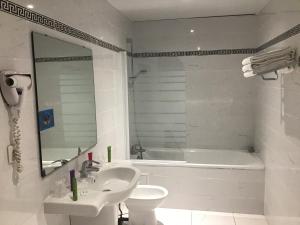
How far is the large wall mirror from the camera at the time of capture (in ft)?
5.68

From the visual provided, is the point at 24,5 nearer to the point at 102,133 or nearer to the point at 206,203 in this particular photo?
the point at 102,133

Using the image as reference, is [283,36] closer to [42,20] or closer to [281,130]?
[281,130]

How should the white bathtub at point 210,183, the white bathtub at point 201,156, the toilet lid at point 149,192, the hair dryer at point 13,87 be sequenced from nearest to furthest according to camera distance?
1. the hair dryer at point 13,87
2. the toilet lid at point 149,192
3. the white bathtub at point 210,183
4. the white bathtub at point 201,156

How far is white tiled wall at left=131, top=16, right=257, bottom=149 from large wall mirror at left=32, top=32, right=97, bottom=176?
1.61 m

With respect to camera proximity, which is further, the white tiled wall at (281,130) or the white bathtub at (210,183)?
the white bathtub at (210,183)

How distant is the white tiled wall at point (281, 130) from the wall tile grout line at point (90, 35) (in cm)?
6

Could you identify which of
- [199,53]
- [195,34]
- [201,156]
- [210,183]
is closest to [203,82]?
[199,53]

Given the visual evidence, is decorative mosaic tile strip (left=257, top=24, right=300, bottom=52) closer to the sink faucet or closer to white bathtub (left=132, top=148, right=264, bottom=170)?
white bathtub (left=132, top=148, right=264, bottom=170)

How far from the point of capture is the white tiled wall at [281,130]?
6.83 ft

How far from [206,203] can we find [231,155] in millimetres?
914

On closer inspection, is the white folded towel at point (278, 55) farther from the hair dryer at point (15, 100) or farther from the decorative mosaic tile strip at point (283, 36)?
the hair dryer at point (15, 100)

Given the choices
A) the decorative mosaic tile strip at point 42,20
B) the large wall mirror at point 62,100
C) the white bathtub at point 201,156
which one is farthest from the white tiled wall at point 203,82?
the large wall mirror at point 62,100

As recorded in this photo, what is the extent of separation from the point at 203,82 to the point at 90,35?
198 centimetres

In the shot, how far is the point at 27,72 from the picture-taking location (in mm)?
1577
